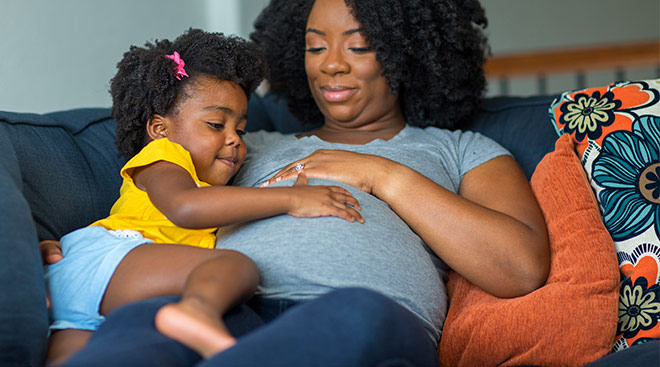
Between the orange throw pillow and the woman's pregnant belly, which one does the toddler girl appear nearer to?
the woman's pregnant belly

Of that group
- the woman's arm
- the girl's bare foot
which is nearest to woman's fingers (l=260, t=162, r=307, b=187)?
the woman's arm

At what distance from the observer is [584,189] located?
62.6 inches

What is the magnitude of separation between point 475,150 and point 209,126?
2.46 ft

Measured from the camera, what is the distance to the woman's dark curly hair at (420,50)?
1893 mm

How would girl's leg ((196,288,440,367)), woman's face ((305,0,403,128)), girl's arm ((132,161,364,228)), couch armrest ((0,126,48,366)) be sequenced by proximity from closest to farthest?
girl's leg ((196,288,440,367)) → couch armrest ((0,126,48,366)) → girl's arm ((132,161,364,228)) → woman's face ((305,0,403,128))

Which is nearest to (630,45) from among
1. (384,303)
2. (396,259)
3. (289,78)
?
(289,78)

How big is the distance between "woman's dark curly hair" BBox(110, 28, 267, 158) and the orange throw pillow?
2.69ft

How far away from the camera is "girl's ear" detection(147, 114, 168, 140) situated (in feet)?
5.24

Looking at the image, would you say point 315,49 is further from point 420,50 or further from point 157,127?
point 157,127

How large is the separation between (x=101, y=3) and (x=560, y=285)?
6.58 feet

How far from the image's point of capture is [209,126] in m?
1.56

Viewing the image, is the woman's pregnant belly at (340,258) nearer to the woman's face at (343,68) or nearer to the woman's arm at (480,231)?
the woman's arm at (480,231)

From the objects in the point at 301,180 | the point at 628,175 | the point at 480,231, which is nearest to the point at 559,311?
the point at 480,231

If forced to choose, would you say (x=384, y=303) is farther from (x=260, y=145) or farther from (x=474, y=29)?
(x=474, y=29)
